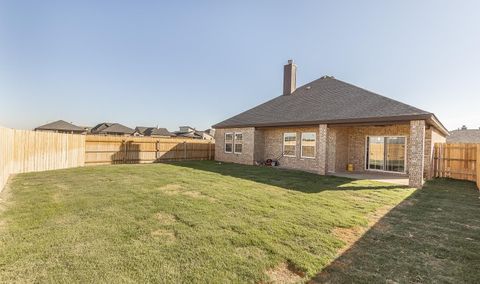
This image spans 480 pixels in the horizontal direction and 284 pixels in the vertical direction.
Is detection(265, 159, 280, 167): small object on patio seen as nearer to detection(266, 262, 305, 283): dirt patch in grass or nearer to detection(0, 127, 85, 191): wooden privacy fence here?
detection(0, 127, 85, 191): wooden privacy fence

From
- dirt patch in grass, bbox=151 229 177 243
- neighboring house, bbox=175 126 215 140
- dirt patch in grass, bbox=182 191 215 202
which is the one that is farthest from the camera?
neighboring house, bbox=175 126 215 140

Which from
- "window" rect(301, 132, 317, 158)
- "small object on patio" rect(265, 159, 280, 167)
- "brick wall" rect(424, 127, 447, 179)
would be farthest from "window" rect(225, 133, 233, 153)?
"brick wall" rect(424, 127, 447, 179)

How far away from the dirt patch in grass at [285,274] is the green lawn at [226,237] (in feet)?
0.05

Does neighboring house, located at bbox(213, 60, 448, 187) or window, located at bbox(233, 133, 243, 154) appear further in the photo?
window, located at bbox(233, 133, 243, 154)

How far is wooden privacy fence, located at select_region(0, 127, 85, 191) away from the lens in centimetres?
942

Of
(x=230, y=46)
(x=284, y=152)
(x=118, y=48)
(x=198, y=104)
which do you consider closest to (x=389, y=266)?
(x=284, y=152)

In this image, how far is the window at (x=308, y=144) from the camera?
14242mm

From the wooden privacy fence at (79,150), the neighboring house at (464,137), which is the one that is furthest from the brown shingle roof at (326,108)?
the neighboring house at (464,137)

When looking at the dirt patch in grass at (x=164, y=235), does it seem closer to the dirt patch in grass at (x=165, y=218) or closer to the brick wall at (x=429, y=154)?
the dirt patch in grass at (x=165, y=218)

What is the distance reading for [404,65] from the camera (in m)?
14.1

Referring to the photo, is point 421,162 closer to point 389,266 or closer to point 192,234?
point 389,266

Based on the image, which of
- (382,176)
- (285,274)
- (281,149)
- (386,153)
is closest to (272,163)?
(281,149)

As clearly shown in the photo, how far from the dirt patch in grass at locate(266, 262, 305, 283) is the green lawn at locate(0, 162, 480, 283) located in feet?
0.05

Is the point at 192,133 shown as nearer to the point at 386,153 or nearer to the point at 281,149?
the point at 281,149
